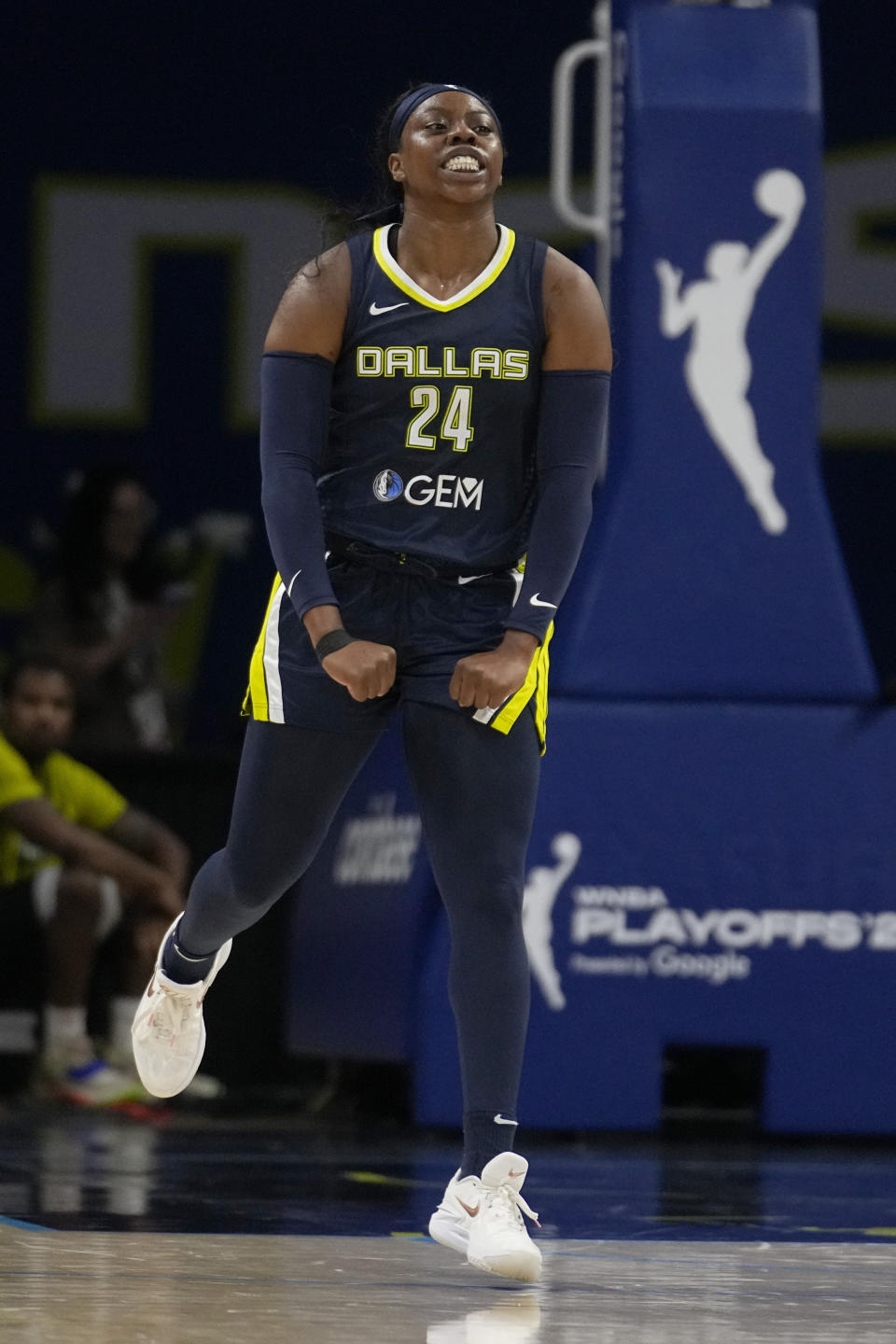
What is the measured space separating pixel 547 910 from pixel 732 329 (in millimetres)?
1543

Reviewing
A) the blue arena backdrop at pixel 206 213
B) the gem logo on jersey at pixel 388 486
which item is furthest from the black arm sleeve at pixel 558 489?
the blue arena backdrop at pixel 206 213

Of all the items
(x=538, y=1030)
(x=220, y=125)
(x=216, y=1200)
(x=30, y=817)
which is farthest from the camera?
(x=220, y=125)

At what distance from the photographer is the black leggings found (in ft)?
→ 12.2

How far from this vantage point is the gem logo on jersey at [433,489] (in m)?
3.78

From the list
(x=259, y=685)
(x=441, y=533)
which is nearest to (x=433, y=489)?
(x=441, y=533)

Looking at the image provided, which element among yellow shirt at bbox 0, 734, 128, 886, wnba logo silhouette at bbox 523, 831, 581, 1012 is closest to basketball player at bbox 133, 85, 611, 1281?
wnba logo silhouette at bbox 523, 831, 581, 1012

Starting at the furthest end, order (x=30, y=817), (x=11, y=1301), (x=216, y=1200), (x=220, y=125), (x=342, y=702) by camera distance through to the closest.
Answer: (x=220, y=125) → (x=30, y=817) → (x=216, y=1200) → (x=342, y=702) → (x=11, y=1301)

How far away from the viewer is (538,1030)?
6.13 meters

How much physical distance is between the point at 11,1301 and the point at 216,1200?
1447 mm

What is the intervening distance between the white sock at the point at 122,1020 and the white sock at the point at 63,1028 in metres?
0.13

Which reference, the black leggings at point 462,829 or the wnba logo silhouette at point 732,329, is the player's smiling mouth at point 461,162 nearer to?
the black leggings at point 462,829

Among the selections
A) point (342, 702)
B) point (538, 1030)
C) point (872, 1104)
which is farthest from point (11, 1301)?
point (872, 1104)

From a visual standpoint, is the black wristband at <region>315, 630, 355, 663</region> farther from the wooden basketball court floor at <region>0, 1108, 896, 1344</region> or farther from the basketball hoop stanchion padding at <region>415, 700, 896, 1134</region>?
the basketball hoop stanchion padding at <region>415, 700, 896, 1134</region>

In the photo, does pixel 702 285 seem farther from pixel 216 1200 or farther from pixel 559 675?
pixel 216 1200
